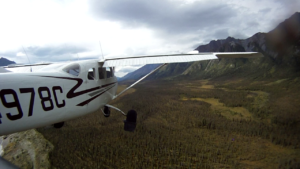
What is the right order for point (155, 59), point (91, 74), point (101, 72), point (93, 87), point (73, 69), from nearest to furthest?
point (73, 69)
point (93, 87)
point (91, 74)
point (155, 59)
point (101, 72)

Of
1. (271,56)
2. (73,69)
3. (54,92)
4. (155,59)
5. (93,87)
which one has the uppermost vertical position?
(271,56)

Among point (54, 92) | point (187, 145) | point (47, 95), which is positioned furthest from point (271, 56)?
point (47, 95)

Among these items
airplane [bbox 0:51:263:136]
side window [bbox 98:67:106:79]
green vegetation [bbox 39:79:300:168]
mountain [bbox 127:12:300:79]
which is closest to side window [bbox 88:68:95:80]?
airplane [bbox 0:51:263:136]

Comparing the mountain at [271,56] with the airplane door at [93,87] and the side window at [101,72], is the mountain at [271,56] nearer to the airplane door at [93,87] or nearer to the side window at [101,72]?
the side window at [101,72]

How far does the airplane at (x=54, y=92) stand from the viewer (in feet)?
8.94

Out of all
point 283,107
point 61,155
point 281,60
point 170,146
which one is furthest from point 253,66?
point 61,155

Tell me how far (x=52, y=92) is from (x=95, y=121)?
45.4 feet

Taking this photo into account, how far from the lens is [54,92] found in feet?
11.8

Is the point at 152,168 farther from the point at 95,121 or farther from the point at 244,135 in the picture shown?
the point at 95,121

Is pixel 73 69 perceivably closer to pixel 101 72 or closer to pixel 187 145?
pixel 101 72

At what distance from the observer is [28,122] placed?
10.2 ft

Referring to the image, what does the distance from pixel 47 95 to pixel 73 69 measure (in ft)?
4.56

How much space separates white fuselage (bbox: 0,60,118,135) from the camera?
2700 mm

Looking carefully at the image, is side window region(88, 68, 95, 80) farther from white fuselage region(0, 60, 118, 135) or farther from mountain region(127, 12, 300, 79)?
mountain region(127, 12, 300, 79)
